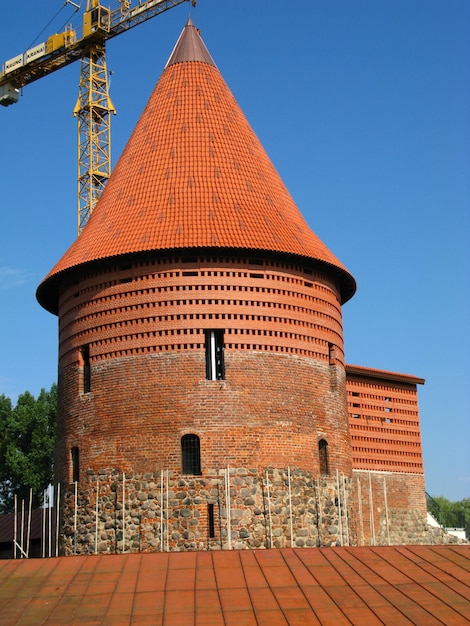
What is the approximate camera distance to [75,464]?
73.6ft

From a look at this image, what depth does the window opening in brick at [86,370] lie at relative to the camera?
22.8m

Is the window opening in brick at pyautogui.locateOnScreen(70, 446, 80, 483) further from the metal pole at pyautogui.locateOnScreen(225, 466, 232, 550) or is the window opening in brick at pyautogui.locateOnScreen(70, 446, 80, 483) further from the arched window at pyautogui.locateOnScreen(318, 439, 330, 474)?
the arched window at pyautogui.locateOnScreen(318, 439, 330, 474)

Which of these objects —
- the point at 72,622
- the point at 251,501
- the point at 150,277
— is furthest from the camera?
the point at 150,277

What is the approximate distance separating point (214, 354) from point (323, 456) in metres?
3.41

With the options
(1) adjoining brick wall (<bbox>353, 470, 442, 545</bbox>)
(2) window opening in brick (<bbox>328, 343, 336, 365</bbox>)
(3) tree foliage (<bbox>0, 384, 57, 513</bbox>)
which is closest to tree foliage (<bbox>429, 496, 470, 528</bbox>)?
(3) tree foliage (<bbox>0, 384, 57, 513</bbox>)

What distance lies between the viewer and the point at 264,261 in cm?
2253

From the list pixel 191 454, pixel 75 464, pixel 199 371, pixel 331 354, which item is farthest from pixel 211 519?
pixel 331 354

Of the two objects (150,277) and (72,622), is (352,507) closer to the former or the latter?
(150,277)

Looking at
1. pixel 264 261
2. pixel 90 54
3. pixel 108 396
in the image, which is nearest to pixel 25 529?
pixel 108 396

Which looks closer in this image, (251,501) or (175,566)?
(175,566)

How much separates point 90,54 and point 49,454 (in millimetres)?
15868

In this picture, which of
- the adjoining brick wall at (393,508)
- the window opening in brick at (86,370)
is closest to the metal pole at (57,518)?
the window opening in brick at (86,370)

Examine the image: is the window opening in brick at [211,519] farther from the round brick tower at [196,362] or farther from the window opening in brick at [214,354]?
the window opening in brick at [214,354]

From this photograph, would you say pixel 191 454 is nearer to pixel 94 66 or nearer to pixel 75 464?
pixel 75 464
